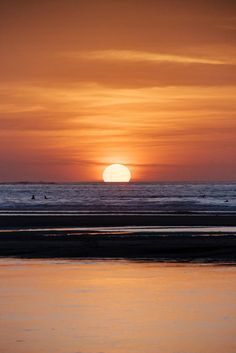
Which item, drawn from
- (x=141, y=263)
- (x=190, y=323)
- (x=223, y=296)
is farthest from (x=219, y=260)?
(x=190, y=323)

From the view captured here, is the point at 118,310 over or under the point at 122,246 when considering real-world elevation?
under

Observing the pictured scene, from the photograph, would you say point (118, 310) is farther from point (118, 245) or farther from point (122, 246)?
point (118, 245)

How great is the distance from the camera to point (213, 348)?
13.8 metres

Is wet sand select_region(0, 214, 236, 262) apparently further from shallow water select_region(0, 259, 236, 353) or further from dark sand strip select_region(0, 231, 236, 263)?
shallow water select_region(0, 259, 236, 353)

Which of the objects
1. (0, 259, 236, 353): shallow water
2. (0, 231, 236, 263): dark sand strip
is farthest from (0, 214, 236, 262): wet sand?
(0, 259, 236, 353): shallow water

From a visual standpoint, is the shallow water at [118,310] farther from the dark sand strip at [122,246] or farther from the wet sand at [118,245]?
the wet sand at [118,245]

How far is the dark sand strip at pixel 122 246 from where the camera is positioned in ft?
101

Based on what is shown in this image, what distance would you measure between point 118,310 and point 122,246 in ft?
56.3

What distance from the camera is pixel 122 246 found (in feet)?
113

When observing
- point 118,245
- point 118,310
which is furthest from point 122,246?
point 118,310

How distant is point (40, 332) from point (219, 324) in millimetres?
3398

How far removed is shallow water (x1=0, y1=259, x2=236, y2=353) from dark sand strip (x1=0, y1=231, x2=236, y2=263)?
485 centimetres

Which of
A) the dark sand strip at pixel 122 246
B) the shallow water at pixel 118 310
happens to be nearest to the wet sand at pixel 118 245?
the dark sand strip at pixel 122 246

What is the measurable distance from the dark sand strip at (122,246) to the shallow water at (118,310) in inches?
191
